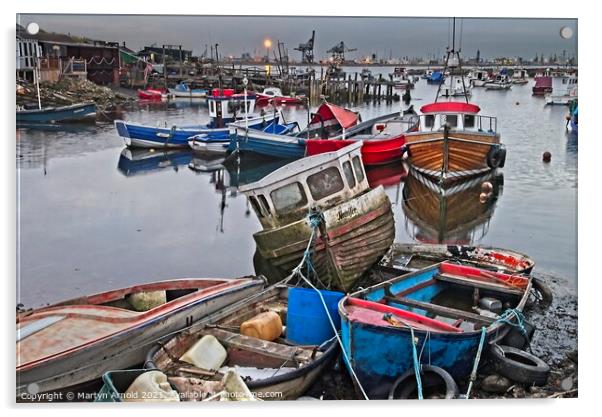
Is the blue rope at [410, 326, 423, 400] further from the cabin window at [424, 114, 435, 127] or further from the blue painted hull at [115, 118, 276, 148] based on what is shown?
the blue painted hull at [115, 118, 276, 148]

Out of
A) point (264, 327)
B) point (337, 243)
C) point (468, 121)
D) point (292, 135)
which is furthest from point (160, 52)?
point (292, 135)

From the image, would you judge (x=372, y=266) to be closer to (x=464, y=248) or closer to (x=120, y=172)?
(x=464, y=248)

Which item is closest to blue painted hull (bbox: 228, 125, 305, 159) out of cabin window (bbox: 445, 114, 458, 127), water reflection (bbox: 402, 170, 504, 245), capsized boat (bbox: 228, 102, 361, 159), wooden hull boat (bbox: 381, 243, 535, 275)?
capsized boat (bbox: 228, 102, 361, 159)

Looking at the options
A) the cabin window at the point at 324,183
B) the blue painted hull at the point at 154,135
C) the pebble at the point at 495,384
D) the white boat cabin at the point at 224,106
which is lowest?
the pebble at the point at 495,384

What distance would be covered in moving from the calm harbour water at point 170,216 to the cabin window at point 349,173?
153 centimetres

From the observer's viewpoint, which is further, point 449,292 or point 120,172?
A: point 120,172

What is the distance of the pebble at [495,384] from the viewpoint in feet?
15.6

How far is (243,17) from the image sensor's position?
4844mm

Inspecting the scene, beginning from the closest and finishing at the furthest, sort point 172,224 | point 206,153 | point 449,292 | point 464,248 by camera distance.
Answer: point 449,292 < point 464,248 < point 172,224 < point 206,153

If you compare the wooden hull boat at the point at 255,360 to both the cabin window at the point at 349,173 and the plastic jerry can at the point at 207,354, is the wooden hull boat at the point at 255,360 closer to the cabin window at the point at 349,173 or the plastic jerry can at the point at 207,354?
the plastic jerry can at the point at 207,354

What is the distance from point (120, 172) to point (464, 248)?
857 centimetres

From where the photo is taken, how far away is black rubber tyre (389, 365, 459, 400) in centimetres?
454

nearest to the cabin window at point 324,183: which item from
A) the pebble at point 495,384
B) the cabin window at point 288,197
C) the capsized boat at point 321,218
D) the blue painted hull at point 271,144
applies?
the capsized boat at point 321,218
